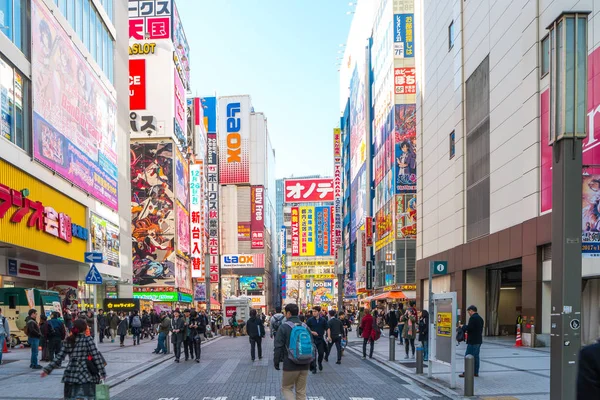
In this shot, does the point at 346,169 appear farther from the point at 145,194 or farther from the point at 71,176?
the point at 71,176

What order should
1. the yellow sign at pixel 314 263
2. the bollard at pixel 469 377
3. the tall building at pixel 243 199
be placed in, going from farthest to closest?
the tall building at pixel 243 199 → the yellow sign at pixel 314 263 → the bollard at pixel 469 377

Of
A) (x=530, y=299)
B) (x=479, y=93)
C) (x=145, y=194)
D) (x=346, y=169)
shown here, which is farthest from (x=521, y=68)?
(x=346, y=169)

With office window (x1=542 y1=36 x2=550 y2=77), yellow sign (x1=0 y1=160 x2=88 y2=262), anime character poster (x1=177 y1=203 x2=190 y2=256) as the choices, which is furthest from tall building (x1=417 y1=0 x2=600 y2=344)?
anime character poster (x1=177 y1=203 x2=190 y2=256)

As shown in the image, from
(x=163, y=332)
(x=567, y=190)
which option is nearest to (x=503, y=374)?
(x=567, y=190)

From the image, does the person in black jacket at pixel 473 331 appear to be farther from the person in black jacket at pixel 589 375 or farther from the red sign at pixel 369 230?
the red sign at pixel 369 230

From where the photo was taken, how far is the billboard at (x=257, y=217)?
131500 mm

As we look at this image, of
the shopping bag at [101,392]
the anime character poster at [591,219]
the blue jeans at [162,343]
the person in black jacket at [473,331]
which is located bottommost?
the blue jeans at [162,343]

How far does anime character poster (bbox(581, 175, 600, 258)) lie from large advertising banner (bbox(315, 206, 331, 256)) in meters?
110

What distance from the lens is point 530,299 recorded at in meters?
27.2

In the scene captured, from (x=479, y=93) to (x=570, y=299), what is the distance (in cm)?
2689

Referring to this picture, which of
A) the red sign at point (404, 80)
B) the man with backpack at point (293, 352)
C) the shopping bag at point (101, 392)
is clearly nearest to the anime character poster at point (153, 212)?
the red sign at point (404, 80)

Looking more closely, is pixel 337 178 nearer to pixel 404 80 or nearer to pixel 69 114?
pixel 404 80

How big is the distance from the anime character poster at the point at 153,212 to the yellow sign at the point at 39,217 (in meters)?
33.7

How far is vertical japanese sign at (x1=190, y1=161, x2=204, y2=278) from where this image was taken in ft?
261
